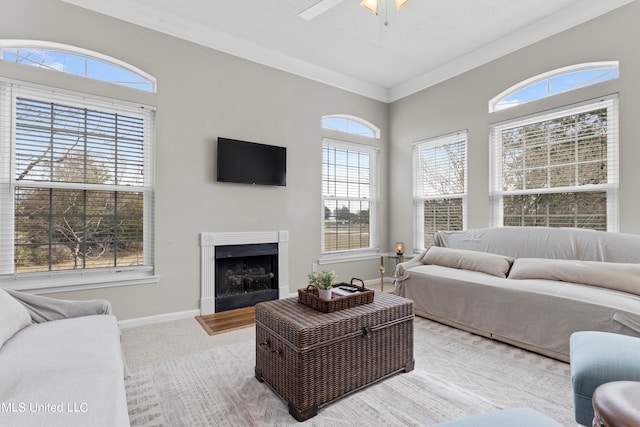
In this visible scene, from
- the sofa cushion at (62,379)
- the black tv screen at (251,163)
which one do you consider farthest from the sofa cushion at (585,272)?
the sofa cushion at (62,379)

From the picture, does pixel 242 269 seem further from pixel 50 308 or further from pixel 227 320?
pixel 50 308

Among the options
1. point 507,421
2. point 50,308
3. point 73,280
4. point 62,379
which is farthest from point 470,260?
point 73,280

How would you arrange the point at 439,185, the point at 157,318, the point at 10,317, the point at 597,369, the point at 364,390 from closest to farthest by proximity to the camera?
1. the point at 597,369
2. the point at 10,317
3. the point at 364,390
4. the point at 157,318
5. the point at 439,185

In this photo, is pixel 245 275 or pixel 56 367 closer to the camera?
pixel 56 367

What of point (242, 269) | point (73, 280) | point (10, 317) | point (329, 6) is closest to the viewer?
point (10, 317)

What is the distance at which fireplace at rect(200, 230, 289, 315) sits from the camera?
348 cm

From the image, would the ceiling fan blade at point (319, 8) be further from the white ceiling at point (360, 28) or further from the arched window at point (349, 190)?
the arched window at point (349, 190)

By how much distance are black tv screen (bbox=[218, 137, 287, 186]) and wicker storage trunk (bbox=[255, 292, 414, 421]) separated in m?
1.96

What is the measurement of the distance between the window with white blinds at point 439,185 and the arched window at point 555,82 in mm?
613

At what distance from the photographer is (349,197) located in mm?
4750

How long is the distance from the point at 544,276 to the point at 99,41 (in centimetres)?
463

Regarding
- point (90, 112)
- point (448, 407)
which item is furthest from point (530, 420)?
point (90, 112)

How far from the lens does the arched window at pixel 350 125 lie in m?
4.54

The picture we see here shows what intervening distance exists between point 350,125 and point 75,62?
3376 millimetres
